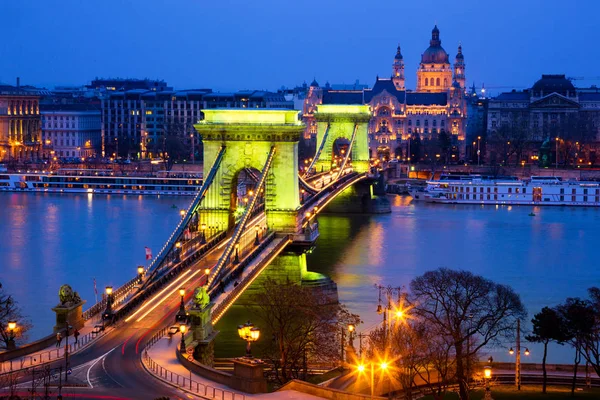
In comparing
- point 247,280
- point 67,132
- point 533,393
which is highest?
point 67,132

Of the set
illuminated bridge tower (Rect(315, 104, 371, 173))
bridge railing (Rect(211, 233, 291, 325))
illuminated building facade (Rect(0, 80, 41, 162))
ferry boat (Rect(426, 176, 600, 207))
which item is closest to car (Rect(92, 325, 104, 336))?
bridge railing (Rect(211, 233, 291, 325))

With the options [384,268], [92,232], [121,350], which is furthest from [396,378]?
[92,232]

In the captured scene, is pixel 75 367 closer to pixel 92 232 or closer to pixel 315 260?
pixel 315 260

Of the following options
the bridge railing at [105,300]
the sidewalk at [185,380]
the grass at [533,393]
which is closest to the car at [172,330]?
the sidewalk at [185,380]

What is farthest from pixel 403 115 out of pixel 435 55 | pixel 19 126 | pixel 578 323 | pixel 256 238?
pixel 578 323

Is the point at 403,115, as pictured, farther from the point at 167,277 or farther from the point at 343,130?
the point at 167,277

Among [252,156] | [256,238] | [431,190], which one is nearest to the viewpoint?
[256,238]

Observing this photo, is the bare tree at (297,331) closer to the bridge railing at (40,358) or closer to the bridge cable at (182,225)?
the bridge cable at (182,225)
